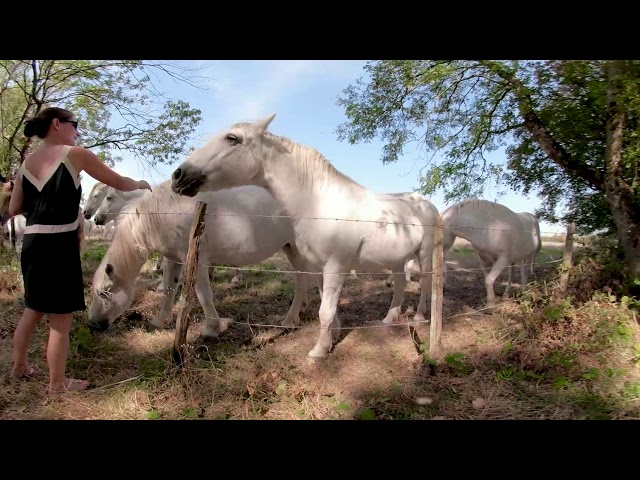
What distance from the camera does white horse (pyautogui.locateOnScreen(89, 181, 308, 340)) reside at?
4.38m

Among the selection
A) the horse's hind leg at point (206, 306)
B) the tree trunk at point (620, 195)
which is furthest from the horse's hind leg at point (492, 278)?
the horse's hind leg at point (206, 306)

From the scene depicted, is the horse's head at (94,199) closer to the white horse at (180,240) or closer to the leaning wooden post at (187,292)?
the white horse at (180,240)

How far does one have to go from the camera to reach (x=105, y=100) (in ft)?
23.8

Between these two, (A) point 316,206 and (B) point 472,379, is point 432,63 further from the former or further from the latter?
(B) point 472,379

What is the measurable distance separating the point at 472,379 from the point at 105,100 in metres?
7.74

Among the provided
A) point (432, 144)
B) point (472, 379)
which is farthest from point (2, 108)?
point (472, 379)

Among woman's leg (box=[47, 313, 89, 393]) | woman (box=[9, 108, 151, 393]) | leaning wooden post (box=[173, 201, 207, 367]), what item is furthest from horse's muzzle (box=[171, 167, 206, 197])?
woman's leg (box=[47, 313, 89, 393])

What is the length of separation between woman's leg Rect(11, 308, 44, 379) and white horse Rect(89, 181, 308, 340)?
3.61ft

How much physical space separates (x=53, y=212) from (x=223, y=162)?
140 cm

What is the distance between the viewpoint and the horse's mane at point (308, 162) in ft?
12.8

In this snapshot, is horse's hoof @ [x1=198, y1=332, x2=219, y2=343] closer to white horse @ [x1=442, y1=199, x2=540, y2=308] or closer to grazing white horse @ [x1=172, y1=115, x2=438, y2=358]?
grazing white horse @ [x1=172, y1=115, x2=438, y2=358]

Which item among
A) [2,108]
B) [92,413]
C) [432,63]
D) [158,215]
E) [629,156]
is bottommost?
[92,413]

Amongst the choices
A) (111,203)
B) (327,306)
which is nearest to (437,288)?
(327,306)

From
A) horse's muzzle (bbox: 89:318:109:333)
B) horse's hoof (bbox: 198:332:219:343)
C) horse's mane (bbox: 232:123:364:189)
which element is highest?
horse's mane (bbox: 232:123:364:189)
